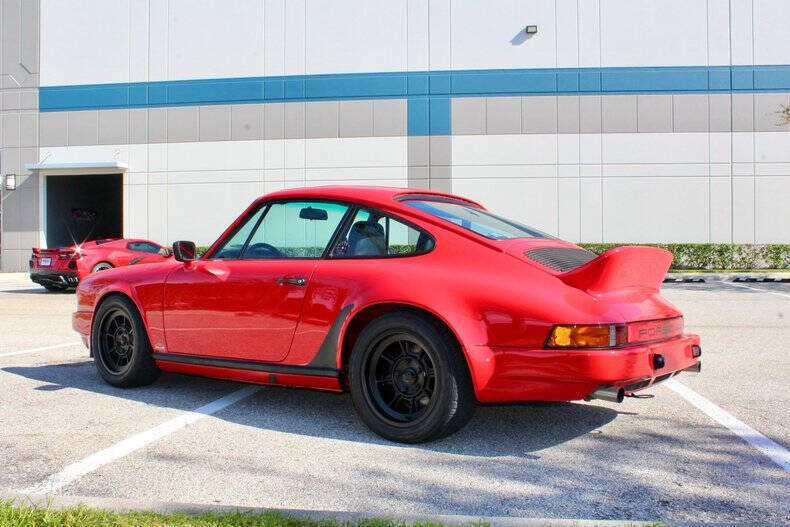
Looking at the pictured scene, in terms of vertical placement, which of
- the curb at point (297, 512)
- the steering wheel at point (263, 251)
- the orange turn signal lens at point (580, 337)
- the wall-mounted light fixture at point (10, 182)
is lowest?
the curb at point (297, 512)

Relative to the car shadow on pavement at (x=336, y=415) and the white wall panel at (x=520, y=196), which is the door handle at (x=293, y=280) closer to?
the car shadow on pavement at (x=336, y=415)

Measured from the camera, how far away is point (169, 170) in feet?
84.0

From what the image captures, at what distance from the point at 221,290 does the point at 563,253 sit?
7.12 ft

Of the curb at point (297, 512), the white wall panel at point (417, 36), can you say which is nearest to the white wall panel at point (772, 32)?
the white wall panel at point (417, 36)

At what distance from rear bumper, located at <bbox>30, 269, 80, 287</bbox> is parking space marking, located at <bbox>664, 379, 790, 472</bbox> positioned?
1340 cm

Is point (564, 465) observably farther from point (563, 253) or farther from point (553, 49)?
point (553, 49)

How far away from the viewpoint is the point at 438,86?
955 inches

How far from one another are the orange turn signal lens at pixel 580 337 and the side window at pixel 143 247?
14.7m

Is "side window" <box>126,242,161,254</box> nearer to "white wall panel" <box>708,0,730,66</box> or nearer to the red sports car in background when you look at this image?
the red sports car in background

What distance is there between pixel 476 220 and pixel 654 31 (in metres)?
22.8

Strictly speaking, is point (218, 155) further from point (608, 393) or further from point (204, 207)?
point (608, 393)

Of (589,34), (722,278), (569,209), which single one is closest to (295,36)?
(589,34)

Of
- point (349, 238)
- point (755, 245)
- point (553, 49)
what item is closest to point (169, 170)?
point (553, 49)

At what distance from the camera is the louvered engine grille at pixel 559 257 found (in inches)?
144
